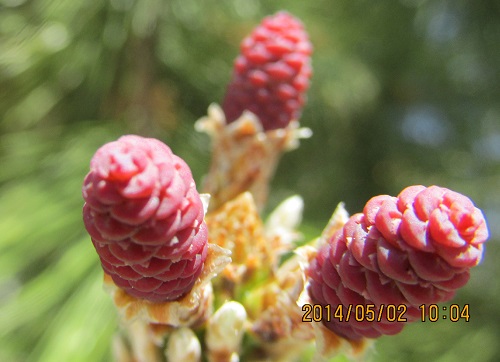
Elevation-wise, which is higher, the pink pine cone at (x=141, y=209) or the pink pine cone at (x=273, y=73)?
the pink pine cone at (x=141, y=209)

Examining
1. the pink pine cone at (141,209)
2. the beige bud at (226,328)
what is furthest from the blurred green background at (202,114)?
the pink pine cone at (141,209)

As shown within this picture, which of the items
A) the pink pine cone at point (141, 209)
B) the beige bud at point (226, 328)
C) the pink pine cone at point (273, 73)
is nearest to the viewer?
the pink pine cone at point (141, 209)

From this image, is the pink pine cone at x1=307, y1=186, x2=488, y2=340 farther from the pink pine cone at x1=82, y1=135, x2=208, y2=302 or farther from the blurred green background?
the blurred green background

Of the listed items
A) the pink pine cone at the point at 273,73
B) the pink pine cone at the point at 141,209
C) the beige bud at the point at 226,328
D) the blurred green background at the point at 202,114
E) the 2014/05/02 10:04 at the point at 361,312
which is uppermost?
the pink pine cone at the point at 141,209

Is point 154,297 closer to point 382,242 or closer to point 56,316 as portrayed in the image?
point 382,242
